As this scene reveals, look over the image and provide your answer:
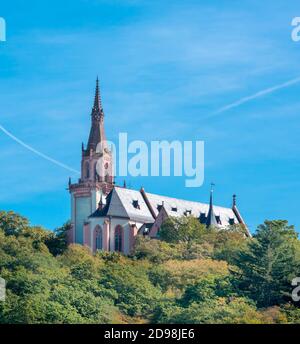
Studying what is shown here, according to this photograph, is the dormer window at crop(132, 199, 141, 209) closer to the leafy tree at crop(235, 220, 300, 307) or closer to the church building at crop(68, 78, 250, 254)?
the church building at crop(68, 78, 250, 254)

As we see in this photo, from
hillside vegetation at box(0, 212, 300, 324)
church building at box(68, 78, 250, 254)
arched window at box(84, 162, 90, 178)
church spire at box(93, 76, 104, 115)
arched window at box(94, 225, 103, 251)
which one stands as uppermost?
church spire at box(93, 76, 104, 115)

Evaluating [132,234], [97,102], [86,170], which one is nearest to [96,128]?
[97,102]

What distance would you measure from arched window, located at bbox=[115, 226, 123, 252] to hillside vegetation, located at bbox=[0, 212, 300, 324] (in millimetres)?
7641

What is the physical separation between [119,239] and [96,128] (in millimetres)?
13799

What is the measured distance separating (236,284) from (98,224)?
115ft

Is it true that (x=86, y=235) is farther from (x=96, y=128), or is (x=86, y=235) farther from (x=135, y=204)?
(x=96, y=128)

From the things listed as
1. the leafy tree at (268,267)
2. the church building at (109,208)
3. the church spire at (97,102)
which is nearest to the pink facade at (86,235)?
the church building at (109,208)

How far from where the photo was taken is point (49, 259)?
9594 cm

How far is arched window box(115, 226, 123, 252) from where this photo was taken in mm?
111438

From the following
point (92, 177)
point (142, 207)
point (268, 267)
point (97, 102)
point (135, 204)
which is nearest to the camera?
point (268, 267)

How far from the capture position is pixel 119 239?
4395 inches

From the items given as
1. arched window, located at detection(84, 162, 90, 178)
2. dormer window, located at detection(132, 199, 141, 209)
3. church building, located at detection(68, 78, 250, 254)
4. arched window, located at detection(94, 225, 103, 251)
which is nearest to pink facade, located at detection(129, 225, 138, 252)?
church building, located at detection(68, 78, 250, 254)

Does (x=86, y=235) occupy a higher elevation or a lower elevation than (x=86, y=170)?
lower
